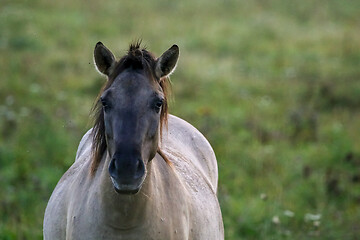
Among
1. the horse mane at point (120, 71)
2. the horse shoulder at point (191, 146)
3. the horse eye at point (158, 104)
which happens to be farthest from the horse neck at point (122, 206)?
the horse shoulder at point (191, 146)

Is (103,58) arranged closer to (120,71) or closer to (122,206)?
(120,71)

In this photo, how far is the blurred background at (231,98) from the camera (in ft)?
21.7

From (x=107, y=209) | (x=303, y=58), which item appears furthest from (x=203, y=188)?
(x=303, y=58)

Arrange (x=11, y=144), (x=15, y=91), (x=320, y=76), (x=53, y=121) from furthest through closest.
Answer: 1. (x=320, y=76)
2. (x=15, y=91)
3. (x=53, y=121)
4. (x=11, y=144)

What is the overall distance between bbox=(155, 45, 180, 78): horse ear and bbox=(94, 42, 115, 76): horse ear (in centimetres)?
29

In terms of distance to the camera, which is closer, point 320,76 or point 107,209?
point 107,209

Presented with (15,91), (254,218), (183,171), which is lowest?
(254,218)

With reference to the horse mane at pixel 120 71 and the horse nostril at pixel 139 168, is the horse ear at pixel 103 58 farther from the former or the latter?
the horse nostril at pixel 139 168

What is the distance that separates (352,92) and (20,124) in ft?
19.4

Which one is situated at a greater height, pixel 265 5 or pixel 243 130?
pixel 265 5

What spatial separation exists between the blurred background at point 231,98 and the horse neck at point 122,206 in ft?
2.50


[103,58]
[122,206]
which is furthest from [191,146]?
[122,206]

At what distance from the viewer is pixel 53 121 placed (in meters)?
8.18

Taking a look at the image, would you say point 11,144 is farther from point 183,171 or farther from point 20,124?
point 183,171
